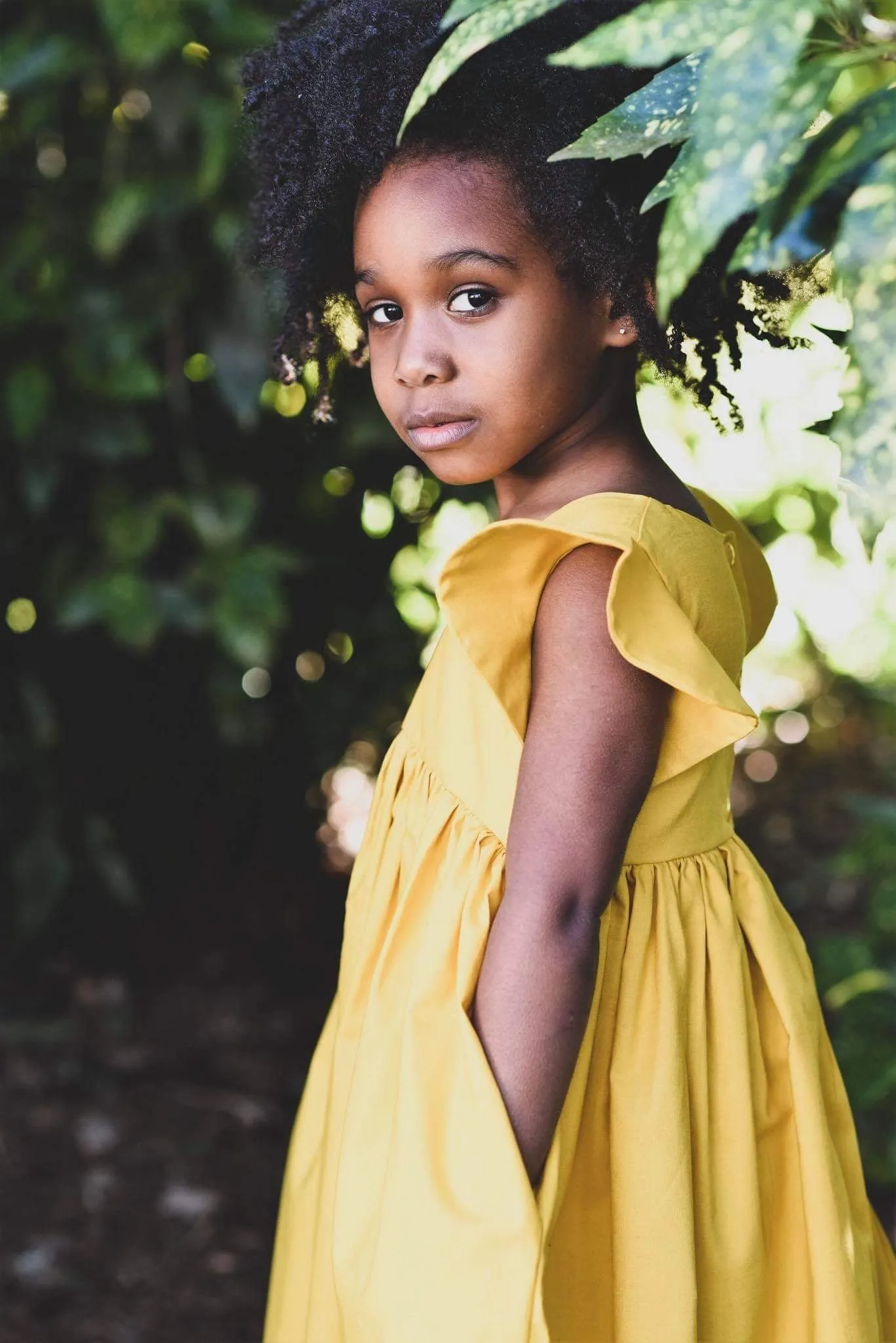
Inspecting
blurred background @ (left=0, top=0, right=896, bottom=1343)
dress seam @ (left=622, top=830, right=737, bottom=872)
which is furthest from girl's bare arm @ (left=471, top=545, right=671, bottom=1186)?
blurred background @ (left=0, top=0, right=896, bottom=1343)

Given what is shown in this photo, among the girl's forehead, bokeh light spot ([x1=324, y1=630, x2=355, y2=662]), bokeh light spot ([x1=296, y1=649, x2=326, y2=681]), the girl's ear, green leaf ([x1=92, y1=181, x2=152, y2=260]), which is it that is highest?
green leaf ([x1=92, y1=181, x2=152, y2=260])

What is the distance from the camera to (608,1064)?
3.72 ft

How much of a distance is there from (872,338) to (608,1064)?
0.73 meters

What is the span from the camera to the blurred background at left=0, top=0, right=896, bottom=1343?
6.45 ft

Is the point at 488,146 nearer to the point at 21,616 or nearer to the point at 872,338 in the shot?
the point at 872,338

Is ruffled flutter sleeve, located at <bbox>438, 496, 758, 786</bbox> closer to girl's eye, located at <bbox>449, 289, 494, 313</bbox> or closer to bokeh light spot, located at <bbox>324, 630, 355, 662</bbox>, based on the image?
girl's eye, located at <bbox>449, 289, 494, 313</bbox>

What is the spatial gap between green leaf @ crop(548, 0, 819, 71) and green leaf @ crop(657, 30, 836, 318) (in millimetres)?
15

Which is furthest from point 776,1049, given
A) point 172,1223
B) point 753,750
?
point 753,750

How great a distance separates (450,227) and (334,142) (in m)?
0.19

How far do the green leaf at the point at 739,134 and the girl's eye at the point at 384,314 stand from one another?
60 cm

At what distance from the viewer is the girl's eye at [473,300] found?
3.62ft

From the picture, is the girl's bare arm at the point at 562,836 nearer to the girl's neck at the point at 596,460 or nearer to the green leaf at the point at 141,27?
the girl's neck at the point at 596,460

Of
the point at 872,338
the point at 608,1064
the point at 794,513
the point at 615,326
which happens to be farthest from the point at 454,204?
the point at 794,513

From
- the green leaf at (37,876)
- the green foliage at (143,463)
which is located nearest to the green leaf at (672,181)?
the green foliage at (143,463)
